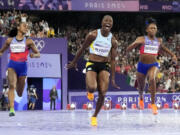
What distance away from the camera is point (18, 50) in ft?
40.7

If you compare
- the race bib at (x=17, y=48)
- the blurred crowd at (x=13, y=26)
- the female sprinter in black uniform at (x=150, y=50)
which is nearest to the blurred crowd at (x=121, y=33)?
the blurred crowd at (x=13, y=26)

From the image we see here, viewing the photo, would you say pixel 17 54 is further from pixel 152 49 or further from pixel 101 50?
pixel 152 49

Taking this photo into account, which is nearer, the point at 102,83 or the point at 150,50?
the point at 102,83

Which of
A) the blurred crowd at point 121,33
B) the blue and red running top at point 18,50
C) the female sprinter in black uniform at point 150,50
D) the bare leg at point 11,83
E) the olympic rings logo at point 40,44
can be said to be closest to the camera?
the bare leg at point 11,83

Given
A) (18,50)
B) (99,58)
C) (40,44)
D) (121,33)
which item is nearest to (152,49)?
(99,58)

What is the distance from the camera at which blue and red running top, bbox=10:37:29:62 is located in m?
12.3

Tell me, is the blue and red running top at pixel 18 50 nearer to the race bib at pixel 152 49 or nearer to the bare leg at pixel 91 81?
the bare leg at pixel 91 81

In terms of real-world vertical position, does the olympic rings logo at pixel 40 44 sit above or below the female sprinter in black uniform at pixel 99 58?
→ above

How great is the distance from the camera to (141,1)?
32562 millimetres

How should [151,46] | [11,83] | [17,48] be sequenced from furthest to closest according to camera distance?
[151,46] → [17,48] → [11,83]

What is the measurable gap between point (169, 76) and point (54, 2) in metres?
7.87

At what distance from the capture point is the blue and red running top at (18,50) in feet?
40.5

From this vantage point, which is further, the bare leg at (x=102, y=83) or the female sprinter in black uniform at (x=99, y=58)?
the bare leg at (x=102, y=83)

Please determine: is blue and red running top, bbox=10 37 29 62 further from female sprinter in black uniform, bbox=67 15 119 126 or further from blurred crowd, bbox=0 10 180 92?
blurred crowd, bbox=0 10 180 92
